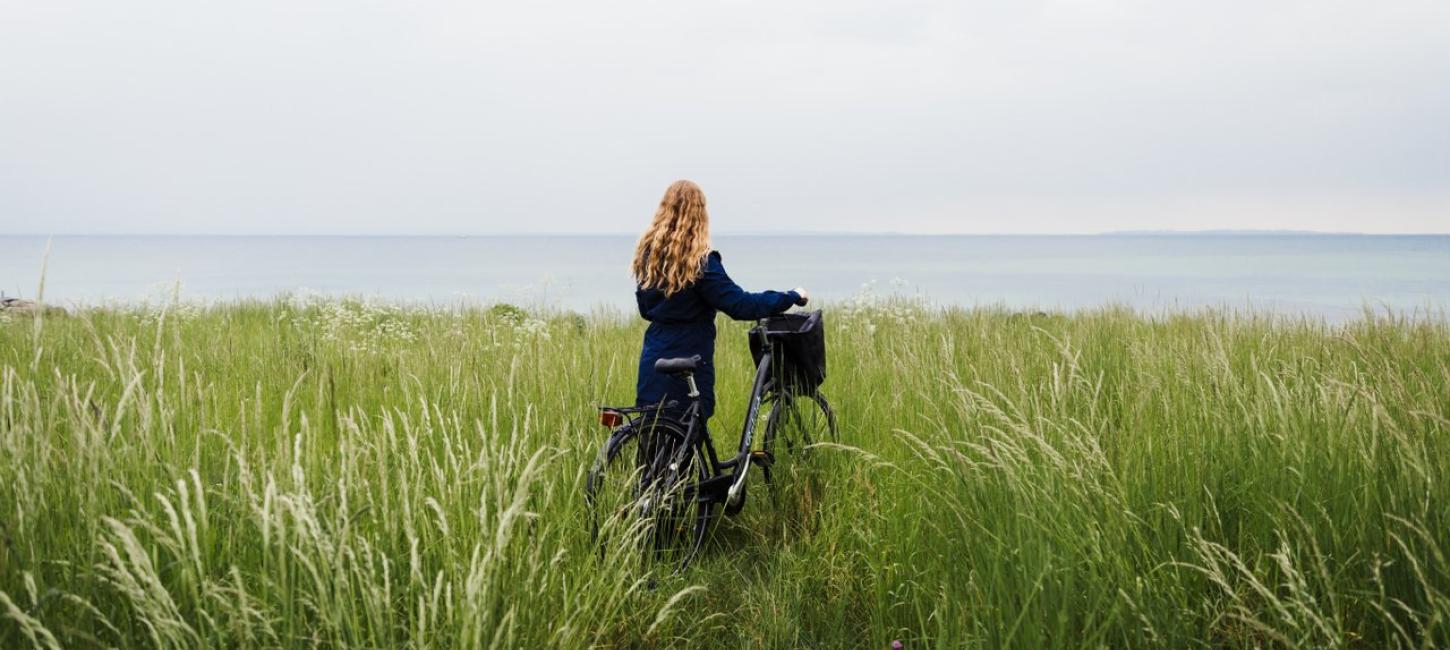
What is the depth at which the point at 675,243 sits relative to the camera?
4.39 m

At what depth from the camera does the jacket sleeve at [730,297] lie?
4.37m

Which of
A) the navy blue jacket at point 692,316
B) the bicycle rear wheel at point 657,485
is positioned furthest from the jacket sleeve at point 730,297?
the bicycle rear wheel at point 657,485

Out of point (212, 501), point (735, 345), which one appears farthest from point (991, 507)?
point (735, 345)

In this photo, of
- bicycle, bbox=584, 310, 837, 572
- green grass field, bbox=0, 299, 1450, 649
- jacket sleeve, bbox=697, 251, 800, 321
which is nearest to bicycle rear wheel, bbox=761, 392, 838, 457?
bicycle, bbox=584, 310, 837, 572

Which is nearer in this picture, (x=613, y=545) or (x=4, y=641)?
(x=4, y=641)

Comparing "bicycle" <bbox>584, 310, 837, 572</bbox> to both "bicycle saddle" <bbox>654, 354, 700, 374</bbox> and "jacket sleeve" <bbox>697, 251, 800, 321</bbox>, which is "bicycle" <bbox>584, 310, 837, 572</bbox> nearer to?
"bicycle saddle" <bbox>654, 354, 700, 374</bbox>

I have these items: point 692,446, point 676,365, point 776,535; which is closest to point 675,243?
point 676,365

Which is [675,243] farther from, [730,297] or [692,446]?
[692,446]

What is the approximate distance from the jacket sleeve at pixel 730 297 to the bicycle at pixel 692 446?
308 mm

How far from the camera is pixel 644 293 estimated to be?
14.8 ft

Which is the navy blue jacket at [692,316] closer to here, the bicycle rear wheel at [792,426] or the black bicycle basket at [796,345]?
the black bicycle basket at [796,345]

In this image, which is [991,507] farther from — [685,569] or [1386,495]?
[685,569]

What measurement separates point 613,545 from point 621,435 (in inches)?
26.9

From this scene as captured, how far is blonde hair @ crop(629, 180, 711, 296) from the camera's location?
4.37 m
